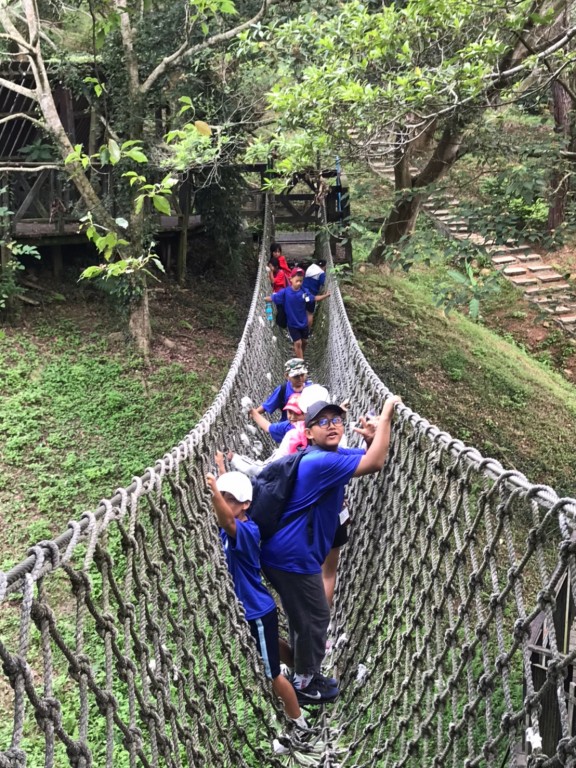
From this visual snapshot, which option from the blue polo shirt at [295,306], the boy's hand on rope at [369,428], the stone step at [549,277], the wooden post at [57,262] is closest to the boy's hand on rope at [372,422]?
the boy's hand on rope at [369,428]

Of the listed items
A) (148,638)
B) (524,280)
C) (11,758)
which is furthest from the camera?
(524,280)

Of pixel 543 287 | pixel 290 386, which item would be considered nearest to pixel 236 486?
pixel 290 386

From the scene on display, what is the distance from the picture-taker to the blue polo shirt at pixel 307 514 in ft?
5.49

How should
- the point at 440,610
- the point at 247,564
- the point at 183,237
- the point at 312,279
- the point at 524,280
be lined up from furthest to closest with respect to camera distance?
1. the point at 524,280
2. the point at 183,237
3. the point at 312,279
4. the point at 247,564
5. the point at 440,610

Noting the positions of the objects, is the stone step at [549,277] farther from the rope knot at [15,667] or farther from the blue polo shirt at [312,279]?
the rope knot at [15,667]

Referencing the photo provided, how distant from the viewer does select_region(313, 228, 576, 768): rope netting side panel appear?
1019 mm

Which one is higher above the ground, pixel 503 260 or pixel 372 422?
pixel 372 422

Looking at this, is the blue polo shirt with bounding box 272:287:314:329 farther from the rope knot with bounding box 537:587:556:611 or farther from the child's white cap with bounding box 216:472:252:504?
the rope knot with bounding box 537:587:556:611

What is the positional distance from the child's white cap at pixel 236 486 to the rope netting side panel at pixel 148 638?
0.08 m

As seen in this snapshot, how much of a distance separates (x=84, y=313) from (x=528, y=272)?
5.67 m

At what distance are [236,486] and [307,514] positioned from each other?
0.71 feet

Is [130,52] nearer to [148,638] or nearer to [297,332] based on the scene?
[297,332]

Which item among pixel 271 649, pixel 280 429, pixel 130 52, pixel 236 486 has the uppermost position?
pixel 130 52

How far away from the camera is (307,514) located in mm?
1693
